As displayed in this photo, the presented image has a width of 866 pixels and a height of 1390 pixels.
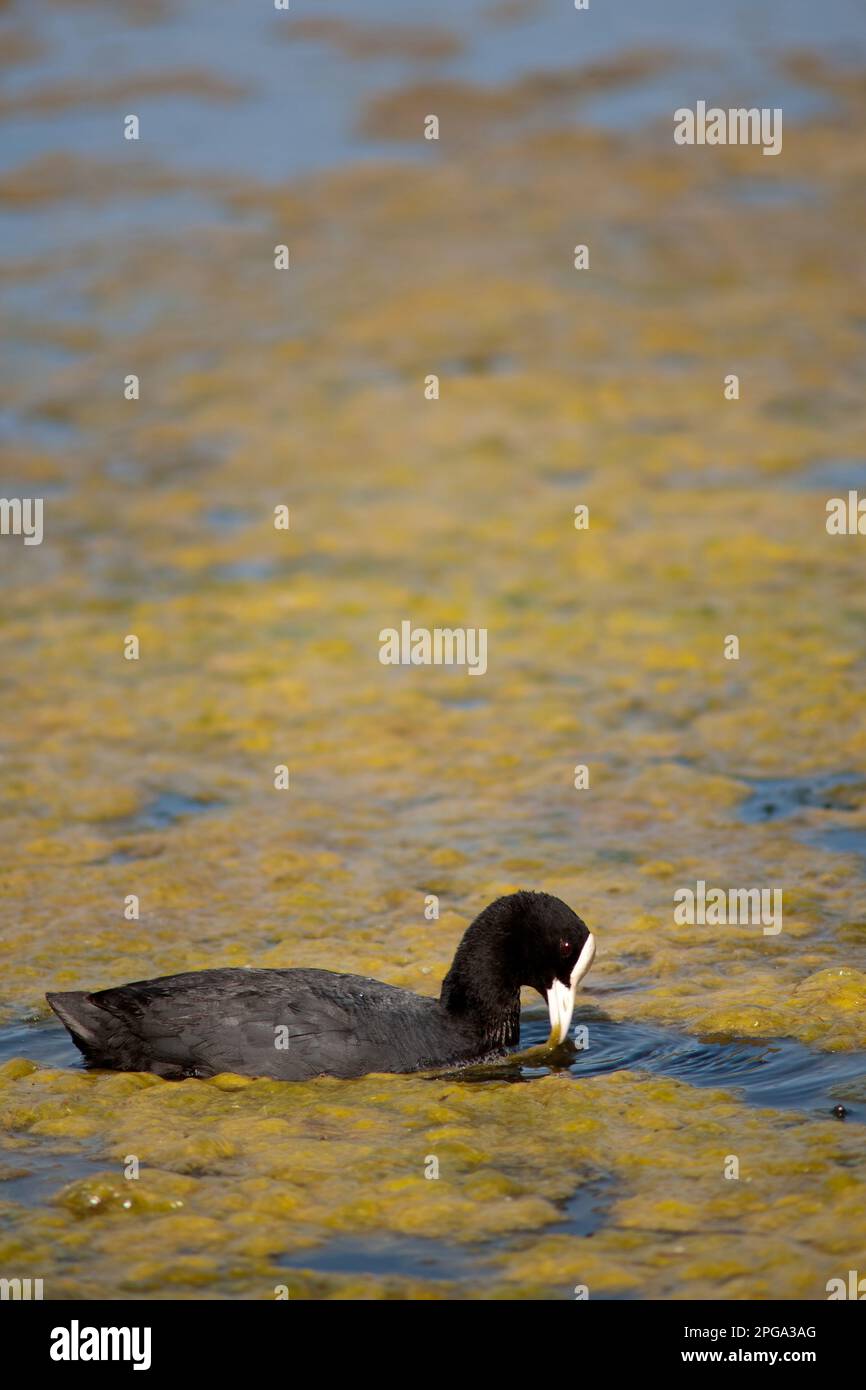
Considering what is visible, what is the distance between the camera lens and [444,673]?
518 inches

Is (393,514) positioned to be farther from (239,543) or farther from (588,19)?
(588,19)

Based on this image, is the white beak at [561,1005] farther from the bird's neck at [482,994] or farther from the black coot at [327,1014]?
the bird's neck at [482,994]

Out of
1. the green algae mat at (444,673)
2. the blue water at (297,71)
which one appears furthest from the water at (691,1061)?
the blue water at (297,71)

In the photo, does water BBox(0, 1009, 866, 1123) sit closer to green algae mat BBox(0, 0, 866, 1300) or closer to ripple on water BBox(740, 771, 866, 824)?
green algae mat BBox(0, 0, 866, 1300)

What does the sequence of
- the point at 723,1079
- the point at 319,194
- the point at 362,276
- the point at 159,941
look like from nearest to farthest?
1. the point at 723,1079
2. the point at 159,941
3. the point at 362,276
4. the point at 319,194

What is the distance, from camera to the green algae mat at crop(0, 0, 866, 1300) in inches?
266

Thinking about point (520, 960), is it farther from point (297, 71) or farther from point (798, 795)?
point (297, 71)

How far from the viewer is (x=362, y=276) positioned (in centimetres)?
2097

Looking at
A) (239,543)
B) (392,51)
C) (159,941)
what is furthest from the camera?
(392,51)

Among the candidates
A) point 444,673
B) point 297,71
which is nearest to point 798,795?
point 444,673

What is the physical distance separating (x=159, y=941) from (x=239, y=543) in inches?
269

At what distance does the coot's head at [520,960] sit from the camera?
7.83m

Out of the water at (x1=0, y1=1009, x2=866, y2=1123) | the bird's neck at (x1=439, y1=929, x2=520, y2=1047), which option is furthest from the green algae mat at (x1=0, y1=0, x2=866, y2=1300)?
the bird's neck at (x1=439, y1=929, x2=520, y2=1047)

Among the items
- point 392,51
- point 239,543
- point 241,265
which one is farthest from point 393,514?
point 392,51
